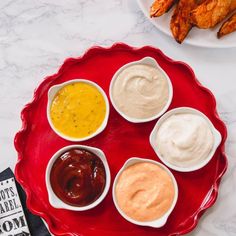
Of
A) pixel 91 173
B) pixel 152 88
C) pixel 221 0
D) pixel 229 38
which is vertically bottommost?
pixel 91 173

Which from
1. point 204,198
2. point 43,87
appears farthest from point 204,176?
point 43,87

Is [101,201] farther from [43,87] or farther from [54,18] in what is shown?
[54,18]

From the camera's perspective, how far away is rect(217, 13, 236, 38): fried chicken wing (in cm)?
168

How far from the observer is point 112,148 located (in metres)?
1.65

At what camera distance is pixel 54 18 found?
1.83 meters

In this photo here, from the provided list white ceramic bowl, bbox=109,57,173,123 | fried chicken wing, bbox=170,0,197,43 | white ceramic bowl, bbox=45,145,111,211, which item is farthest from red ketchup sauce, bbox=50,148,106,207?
fried chicken wing, bbox=170,0,197,43

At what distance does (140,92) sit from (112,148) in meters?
0.20

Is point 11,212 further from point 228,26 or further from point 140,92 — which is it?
point 228,26

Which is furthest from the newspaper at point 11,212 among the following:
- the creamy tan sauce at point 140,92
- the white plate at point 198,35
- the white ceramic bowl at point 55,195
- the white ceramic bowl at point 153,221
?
the white plate at point 198,35

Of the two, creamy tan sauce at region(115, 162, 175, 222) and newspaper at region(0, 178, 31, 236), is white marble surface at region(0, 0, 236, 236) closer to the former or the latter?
newspaper at region(0, 178, 31, 236)

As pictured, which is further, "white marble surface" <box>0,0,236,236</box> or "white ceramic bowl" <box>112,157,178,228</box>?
"white marble surface" <box>0,0,236,236</box>

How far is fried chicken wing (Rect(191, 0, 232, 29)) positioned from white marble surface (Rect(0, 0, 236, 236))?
0.45ft

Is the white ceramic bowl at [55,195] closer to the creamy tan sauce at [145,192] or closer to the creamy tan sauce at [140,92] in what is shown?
the creamy tan sauce at [145,192]

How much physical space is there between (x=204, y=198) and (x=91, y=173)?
0.36 metres
